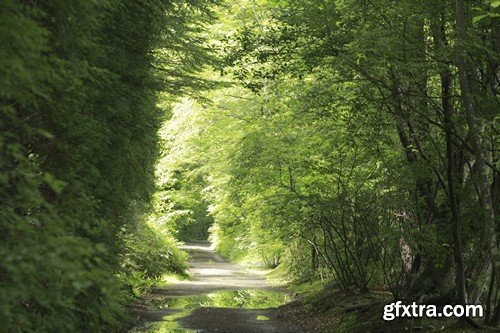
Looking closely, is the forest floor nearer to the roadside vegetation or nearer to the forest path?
the forest path

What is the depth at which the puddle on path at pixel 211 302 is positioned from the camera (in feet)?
39.3

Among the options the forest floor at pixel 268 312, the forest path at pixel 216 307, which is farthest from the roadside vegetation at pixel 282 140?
the forest path at pixel 216 307

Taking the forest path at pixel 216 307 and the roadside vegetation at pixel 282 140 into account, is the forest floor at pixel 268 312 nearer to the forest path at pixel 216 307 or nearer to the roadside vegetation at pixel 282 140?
the forest path at pixel 216 307

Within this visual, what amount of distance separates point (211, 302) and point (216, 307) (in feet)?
6.20

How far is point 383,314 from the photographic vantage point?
973 cm

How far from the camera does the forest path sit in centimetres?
1181

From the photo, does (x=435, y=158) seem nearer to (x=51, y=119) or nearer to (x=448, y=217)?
(x=448, y=217)

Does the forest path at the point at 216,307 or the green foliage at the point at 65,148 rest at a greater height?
the green foliage at the point at 65,148

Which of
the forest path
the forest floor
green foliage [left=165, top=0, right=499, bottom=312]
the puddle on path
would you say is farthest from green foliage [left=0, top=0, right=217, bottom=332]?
the forest floor

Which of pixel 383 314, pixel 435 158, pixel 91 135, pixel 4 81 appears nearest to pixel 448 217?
pixel 435 158

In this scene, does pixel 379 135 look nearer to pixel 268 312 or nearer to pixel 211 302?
pixel 268 312

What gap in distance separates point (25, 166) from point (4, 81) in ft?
4.52

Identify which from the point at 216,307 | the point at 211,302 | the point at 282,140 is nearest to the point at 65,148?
the point at 282,140

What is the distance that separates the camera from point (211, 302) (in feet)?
56.0
